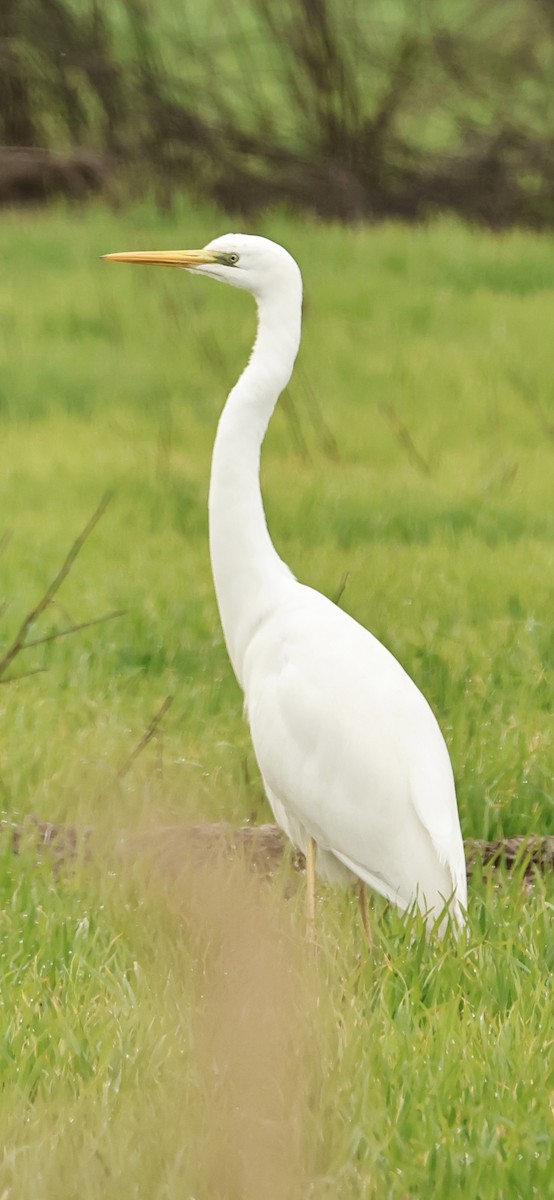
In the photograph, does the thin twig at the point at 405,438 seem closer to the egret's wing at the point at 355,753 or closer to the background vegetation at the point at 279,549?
the background vegetation at the point at 279,549

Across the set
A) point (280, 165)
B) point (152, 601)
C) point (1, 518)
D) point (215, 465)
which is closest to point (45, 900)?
point (215, 465)

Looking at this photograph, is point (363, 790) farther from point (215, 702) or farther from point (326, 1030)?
point (215, 702)

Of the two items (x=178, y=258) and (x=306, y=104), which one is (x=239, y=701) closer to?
(x=178, y=258)

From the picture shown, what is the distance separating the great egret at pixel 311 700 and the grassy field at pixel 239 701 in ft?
0.54

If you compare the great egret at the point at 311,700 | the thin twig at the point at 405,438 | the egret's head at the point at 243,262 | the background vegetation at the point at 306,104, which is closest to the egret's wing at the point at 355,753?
the great egret at the point at 311,700

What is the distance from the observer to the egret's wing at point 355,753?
3.40 meters

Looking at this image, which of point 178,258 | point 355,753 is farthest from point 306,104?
point 355,753

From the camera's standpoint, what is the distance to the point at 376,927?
3.43 m

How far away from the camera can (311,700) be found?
3.58m

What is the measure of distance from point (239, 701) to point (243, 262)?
5.32ft

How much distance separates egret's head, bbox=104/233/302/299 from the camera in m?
3.76

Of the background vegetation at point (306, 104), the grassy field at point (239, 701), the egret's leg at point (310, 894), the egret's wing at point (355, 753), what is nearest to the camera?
the grassy field at point (239, 701)

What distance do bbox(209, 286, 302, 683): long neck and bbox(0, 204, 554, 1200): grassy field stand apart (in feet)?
1.71

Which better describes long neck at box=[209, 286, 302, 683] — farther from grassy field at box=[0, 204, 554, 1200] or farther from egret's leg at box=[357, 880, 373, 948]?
egret's leg at box=[357, 880, 373, 948]
